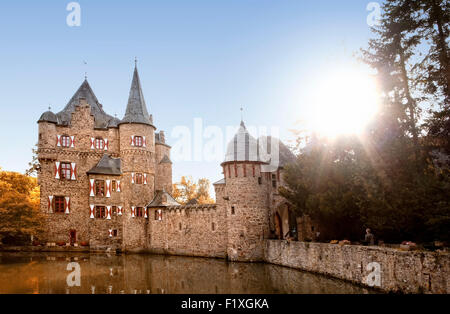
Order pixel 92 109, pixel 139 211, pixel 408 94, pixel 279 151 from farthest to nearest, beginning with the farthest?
pixel 92 109, pixel 139 211, pixel 279 151, pixel 408 94

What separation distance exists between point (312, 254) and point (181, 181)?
31136 mm

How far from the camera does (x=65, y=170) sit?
28.5m

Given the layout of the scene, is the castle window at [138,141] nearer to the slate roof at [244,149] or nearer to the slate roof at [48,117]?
the slate roof at [48,117]

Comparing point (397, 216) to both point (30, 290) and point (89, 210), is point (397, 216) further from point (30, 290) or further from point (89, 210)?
point (89, 210)

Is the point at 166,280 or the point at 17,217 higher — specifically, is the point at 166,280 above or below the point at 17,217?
below

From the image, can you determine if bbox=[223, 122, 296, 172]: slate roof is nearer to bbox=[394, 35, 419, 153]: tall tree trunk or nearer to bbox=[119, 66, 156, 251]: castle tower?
bbox=[394, 35, 419, 153]: tall tree trunk

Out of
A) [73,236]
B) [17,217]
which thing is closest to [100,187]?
[73,236]

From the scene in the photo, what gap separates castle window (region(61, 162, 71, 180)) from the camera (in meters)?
28.5

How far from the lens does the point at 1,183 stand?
84.4ft

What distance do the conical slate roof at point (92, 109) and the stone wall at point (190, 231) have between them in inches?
369

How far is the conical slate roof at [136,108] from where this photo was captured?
1146 inches

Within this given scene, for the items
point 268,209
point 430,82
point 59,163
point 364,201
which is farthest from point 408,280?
point 59,163

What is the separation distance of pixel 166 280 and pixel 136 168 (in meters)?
15.8

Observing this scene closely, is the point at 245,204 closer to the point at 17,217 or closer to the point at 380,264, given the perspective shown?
the point at 380,264
